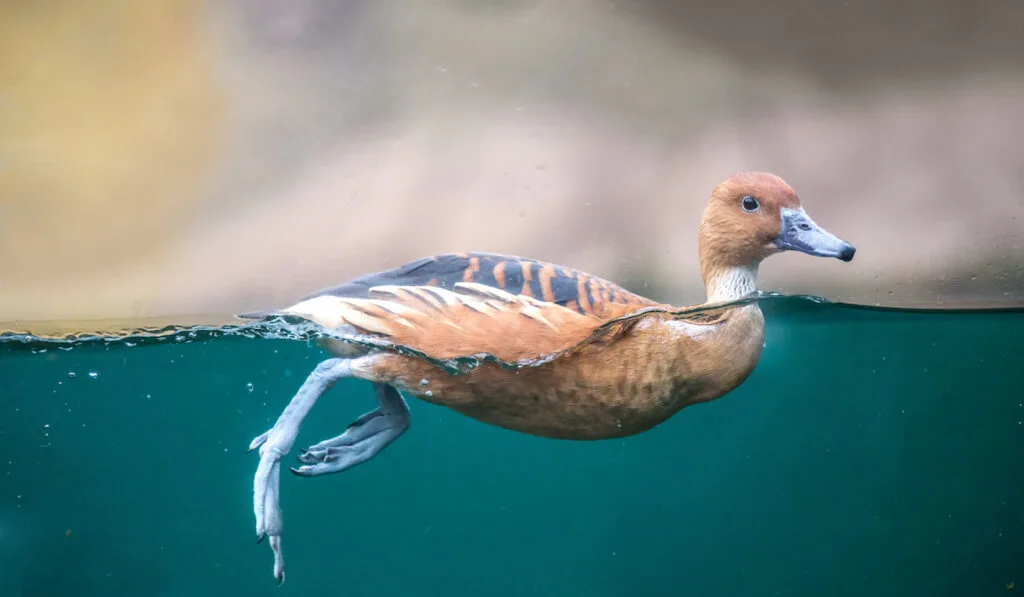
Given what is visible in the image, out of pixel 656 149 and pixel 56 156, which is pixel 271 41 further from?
pixel 656 149

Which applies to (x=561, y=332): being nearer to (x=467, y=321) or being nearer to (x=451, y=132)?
(x=467, y=321)

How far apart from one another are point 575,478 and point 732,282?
3.22 metres

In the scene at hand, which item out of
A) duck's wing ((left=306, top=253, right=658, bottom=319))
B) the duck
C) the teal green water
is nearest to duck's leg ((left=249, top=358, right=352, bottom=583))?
the duck

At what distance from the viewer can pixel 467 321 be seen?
2.09 metres

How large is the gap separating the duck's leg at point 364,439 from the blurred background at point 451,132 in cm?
52

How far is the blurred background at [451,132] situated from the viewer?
2.49 meters

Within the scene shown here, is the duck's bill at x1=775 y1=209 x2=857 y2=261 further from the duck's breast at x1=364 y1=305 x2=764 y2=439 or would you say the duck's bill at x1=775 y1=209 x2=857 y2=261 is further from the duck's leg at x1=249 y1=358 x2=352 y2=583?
the duck's leg at x1=249 y1=358 x2=352 y2=583

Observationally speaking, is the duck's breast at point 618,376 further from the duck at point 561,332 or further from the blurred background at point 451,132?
the blurred background at point 451,132

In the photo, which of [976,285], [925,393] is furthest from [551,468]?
[976,285]

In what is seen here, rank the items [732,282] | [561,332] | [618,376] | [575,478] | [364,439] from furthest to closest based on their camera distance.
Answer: [575,478]
[364,439]
[732,282]
[618,376]
[561,332]

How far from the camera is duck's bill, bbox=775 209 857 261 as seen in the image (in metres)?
2.11

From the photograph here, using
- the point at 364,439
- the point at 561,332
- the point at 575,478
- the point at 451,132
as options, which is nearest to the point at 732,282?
the point at 561,332

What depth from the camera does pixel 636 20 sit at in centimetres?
260

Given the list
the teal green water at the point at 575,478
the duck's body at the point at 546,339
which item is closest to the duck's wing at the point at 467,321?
the duck's body at the point at 546,339
